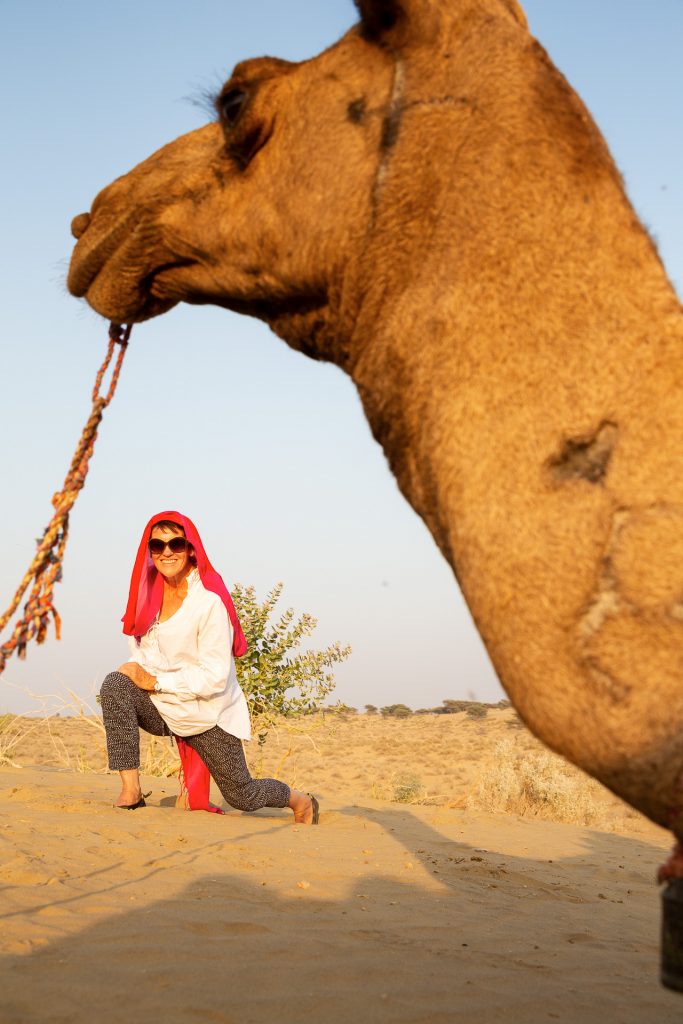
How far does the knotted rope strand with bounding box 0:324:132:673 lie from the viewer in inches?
127

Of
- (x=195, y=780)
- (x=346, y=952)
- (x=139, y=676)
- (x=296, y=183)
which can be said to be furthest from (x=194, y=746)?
(x=296, y=183)

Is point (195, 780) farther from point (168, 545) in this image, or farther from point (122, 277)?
point (122, 277)

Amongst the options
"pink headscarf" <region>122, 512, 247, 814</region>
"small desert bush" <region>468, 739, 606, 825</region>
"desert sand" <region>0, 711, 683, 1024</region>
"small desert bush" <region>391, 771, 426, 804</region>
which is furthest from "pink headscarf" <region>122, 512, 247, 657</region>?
"small desert bush" <region>468, 739, 606, 825</region>

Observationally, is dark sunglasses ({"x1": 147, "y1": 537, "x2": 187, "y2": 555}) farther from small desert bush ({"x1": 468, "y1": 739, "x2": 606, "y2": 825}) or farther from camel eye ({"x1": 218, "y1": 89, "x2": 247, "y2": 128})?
small desert bush ({"x1": 468, "y1": 739, "x2": 606, "y2": 825})

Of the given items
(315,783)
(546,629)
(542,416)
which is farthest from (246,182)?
(315,783)

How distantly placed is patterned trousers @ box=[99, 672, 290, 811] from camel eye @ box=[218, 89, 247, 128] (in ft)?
16.0

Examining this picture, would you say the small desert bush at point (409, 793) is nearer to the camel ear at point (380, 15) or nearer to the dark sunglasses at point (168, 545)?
the dark sunglasses at point (168, 545)

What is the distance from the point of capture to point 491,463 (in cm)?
220

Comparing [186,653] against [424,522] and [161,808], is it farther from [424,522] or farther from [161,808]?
[424,522]

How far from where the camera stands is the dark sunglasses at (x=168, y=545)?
731cm

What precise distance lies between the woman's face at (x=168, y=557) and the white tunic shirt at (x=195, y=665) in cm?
19

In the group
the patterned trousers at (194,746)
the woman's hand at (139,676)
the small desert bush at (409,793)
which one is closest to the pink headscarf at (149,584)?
the woman's hand at (139,676)

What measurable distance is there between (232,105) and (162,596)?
16.0ft

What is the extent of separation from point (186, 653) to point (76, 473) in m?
4.09
